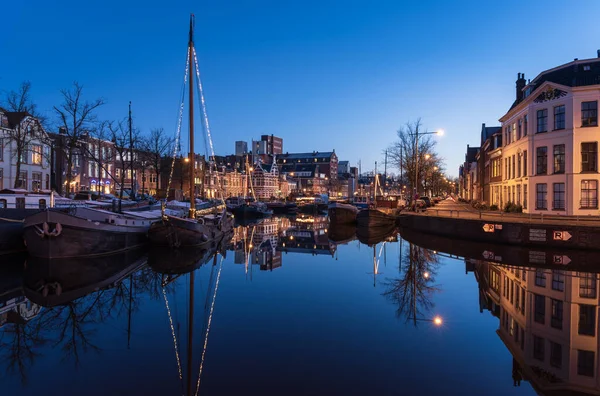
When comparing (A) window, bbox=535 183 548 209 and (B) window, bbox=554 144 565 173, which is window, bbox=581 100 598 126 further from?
(A) window, bbox=535 183 548 209

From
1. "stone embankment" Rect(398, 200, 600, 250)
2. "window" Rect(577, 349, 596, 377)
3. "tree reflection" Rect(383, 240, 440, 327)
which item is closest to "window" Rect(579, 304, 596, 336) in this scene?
"window" Rect(577, 349, 596, 377)

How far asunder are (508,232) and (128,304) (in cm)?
2648

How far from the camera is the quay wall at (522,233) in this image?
88.9 feet

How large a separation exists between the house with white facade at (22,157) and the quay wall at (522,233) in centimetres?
4433

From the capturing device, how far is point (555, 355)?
31.4ft

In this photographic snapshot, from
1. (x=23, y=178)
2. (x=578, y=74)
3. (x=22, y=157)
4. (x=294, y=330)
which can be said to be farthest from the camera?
(x=23, y=178)

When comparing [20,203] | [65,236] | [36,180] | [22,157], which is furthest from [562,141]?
[36,180]

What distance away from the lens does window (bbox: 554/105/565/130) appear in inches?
1442

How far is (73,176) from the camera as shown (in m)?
68.9

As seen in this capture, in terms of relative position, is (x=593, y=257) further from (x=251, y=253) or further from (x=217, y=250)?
(x=217, y=250)

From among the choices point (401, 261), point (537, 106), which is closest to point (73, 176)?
point (401, 261)

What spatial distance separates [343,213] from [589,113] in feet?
97.5

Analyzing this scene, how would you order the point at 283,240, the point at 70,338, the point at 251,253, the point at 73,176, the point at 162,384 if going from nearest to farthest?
the point at 162,384
the point at 70,338
the point at 251,253
the point at 283,240
the point at 73,176

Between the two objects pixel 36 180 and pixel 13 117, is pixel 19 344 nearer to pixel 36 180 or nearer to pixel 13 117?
pixel 36 180
